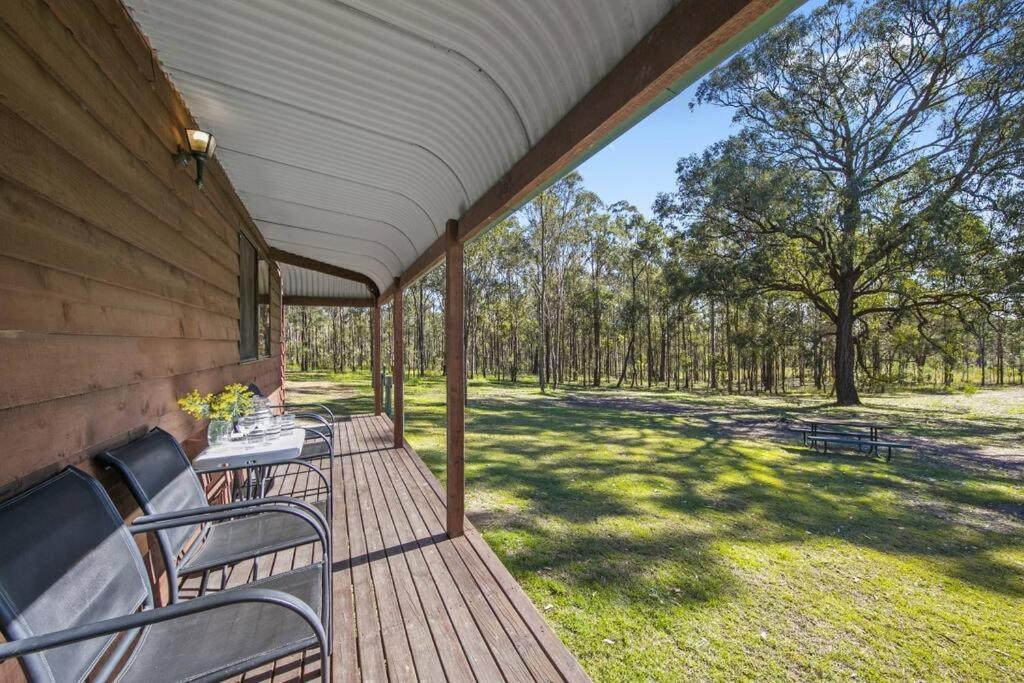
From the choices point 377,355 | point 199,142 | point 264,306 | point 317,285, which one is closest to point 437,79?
point 199,142

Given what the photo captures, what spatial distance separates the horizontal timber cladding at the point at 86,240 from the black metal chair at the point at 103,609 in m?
0.13

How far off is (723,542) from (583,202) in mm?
18251

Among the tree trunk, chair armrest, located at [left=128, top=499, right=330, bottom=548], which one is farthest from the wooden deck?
the tree trunk

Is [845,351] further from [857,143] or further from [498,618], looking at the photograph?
[498,618]

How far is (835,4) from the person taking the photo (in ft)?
43.6

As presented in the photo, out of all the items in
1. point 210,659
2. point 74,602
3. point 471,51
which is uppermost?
point 471,51

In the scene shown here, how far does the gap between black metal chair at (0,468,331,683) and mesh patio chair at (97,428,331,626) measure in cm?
14

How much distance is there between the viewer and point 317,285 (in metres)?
9.12

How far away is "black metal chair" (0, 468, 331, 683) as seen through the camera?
39.2 inches

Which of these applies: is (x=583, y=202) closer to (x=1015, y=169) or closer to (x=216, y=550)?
(x=1015, y=169)

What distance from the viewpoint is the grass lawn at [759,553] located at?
8.69 ft

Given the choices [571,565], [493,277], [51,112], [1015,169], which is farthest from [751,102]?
[51,112]

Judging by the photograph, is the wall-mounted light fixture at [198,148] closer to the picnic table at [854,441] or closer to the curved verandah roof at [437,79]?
the curved verandah roof at [437,79]

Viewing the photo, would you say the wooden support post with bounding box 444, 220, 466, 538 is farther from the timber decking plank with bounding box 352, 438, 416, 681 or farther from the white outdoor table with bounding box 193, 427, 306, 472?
the white outdoor table with bounding box 193, 427, 306, 472
